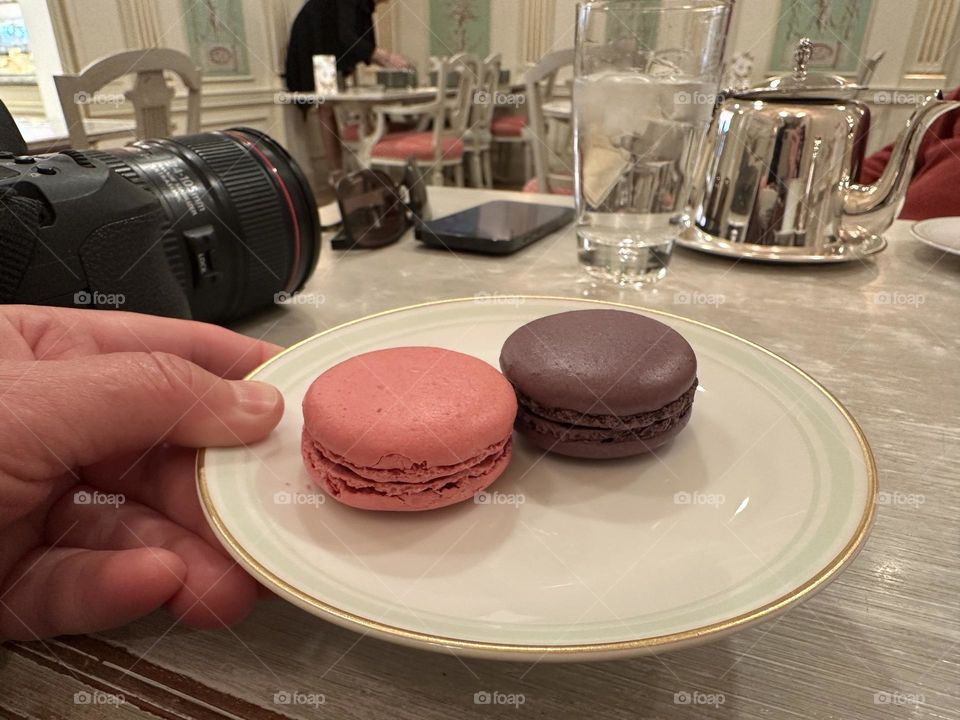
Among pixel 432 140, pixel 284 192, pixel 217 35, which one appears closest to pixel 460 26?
pixel 432 140

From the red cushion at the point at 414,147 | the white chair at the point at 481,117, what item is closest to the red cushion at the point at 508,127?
the white chair at the point at 481,117

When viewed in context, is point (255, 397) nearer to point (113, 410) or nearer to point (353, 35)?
point (113, 410)

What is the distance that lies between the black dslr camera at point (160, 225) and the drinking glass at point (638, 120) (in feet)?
1.09

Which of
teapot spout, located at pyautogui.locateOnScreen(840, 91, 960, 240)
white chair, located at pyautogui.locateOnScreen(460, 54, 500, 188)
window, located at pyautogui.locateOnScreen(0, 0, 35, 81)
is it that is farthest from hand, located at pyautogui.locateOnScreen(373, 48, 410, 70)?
teapot spout, located at pyautogui.locateOnScreen(840, 91, 960, 240)

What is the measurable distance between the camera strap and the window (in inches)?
105

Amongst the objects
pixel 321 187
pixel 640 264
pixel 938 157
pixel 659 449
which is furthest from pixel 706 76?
pixel 321 187

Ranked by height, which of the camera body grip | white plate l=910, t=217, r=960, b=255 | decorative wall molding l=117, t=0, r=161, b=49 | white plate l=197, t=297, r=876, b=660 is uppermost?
decorative wall molding l=117, t=0, r=161, b=49

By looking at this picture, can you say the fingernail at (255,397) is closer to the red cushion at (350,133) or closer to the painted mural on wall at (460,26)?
the red cushion at (350,133)

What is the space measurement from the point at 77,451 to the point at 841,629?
37cm

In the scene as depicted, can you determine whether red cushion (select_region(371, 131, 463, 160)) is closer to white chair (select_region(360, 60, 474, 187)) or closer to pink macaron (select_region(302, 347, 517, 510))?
white chair (select_region(360, 60, 474, 187))

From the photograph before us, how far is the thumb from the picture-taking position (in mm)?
269

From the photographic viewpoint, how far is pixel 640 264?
76 cm

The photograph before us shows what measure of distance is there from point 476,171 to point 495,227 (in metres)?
2.51

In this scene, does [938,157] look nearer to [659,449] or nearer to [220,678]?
[659,449]
